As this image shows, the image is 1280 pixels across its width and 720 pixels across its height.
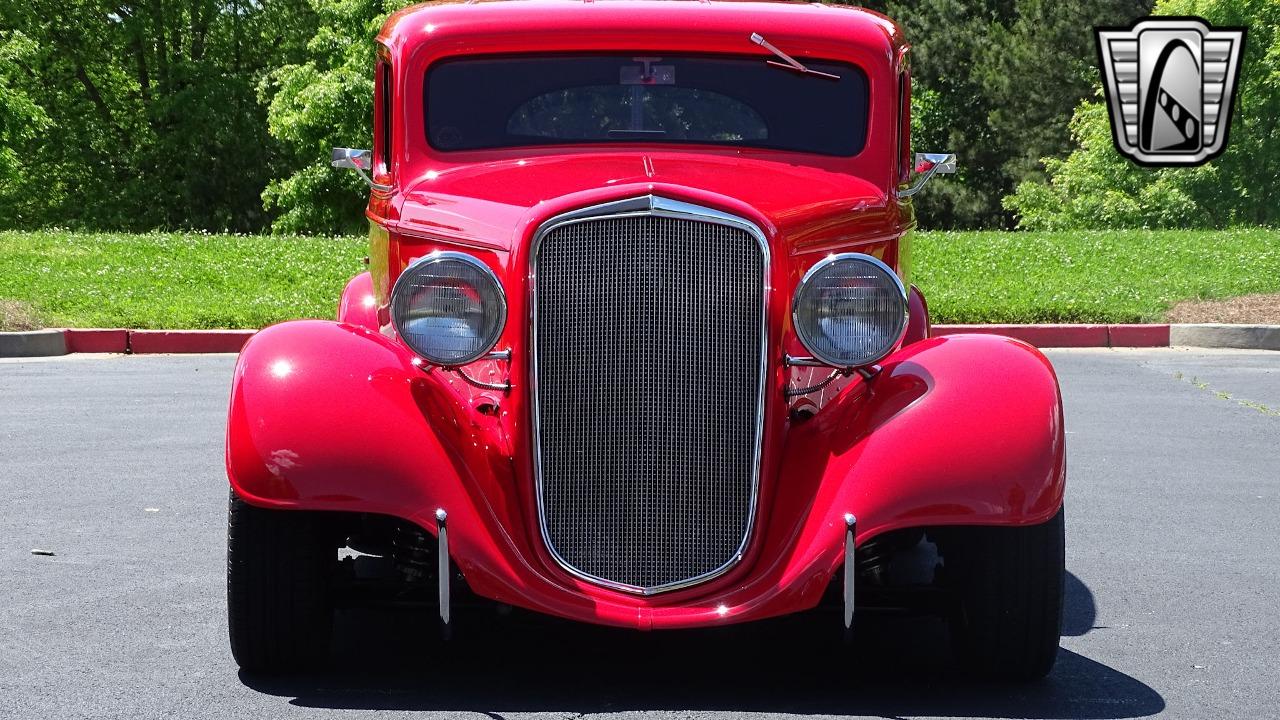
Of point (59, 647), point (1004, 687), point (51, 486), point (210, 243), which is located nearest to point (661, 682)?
point (1004, 687)

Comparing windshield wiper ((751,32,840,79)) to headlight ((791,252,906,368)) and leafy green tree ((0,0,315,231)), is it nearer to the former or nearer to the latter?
headlight ((791,252,906,368))

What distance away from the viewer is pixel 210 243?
71.3 ft

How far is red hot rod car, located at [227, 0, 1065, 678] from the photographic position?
14.4 ft

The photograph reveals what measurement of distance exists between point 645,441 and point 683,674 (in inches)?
28.7

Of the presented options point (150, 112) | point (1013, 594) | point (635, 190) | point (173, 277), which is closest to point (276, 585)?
point (635, 190)

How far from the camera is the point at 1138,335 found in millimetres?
16594

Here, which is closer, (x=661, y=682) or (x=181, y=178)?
(x=661, y=682)

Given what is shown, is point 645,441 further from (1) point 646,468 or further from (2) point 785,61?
(2) point 785,61

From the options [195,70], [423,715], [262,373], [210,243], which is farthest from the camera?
[195,70]

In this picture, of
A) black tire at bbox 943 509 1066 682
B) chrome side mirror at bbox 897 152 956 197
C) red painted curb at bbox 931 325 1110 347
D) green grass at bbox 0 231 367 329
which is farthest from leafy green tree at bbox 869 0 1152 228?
black tire at bbox 943 509 1066 682

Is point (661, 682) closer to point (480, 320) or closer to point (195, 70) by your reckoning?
point (480, 320)

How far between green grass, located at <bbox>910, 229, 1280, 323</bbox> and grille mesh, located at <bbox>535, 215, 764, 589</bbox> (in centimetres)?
1290

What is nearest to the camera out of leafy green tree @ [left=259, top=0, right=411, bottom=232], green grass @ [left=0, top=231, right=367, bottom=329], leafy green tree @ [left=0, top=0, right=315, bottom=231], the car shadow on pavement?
the car shadow on pavement

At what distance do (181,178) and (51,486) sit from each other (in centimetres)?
3871
